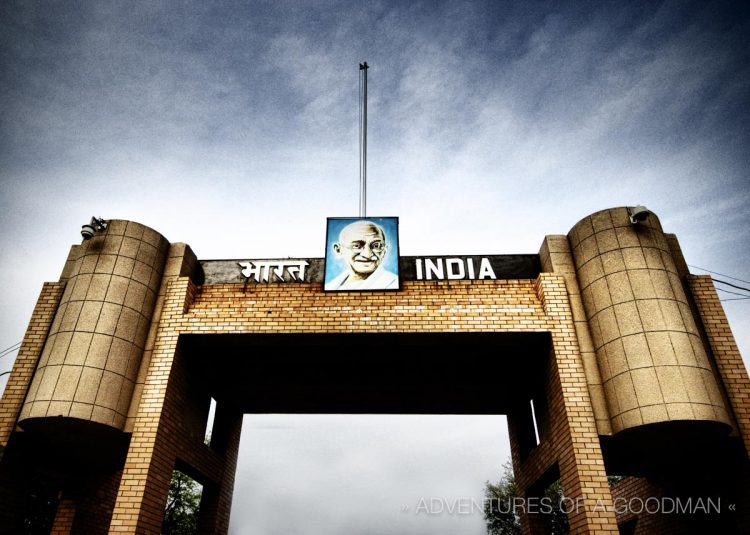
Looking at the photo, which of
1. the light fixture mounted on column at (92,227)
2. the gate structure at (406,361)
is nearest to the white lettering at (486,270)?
the gate structure at (406,361)

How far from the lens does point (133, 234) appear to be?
854cm

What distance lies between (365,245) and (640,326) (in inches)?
190

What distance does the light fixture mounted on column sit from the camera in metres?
8.26

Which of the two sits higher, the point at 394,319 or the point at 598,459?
the point at 394,319

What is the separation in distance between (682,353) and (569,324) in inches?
63.8

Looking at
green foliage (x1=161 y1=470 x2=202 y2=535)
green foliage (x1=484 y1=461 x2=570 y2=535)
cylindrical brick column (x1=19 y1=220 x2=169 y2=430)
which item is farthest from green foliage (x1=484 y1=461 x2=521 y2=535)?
cylindrical brick column (x1=19 y1=220 x2=169 y2=430)

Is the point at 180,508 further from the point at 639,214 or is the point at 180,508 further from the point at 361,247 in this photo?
the point at 639,214

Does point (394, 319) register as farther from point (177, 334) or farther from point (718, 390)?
point (718, 390)

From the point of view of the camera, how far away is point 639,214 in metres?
7.90

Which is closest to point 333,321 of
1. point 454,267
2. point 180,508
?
point 454,267

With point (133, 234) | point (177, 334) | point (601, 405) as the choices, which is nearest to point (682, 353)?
point (601, 405)

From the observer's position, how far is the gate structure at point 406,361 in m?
7.01

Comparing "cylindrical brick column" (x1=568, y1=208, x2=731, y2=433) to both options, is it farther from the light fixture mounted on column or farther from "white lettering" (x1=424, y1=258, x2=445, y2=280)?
the light fixture mounted on column

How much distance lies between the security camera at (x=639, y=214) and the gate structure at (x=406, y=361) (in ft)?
0.33
